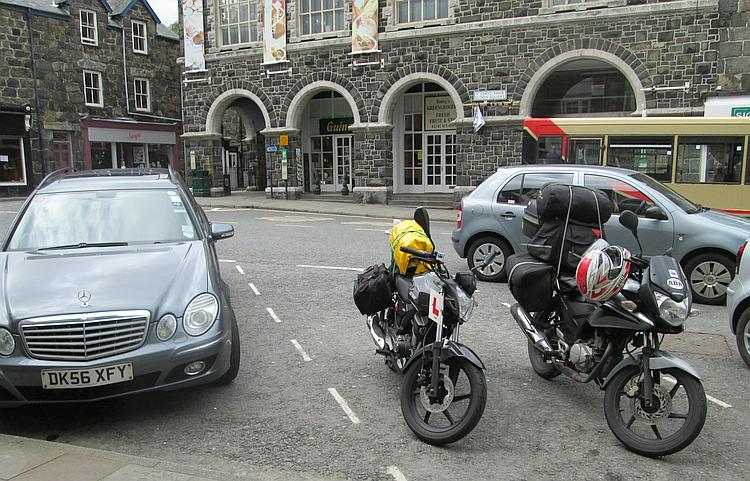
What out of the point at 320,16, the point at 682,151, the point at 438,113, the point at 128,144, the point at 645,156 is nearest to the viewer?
the point at 682,151

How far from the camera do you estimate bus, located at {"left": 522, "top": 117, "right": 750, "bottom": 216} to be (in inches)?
488

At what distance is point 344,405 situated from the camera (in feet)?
14.7

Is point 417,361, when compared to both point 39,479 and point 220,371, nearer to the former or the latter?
point 220,371

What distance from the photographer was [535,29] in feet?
67.0

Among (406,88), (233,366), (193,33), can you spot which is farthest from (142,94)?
(233,366)

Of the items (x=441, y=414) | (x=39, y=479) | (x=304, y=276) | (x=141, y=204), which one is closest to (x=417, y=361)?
(x=441, y=414)

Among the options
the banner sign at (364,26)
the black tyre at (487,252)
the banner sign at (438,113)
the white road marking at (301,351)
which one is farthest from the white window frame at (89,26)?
the white road marking at (301,351)

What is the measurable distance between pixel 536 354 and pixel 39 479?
12.1ft

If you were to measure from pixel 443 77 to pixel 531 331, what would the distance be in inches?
746

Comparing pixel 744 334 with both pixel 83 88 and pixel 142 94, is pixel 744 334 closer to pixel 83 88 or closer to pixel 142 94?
Result: pixel 83 88

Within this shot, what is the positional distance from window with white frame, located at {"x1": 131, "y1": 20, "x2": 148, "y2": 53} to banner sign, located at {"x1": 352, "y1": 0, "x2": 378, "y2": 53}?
1746 cm

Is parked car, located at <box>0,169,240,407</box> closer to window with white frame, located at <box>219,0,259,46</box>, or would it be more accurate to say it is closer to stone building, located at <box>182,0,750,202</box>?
stone building, located at <box>182,0,750,202</box>

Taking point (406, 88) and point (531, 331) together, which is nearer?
point (531, 331)

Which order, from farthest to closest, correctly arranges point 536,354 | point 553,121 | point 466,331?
point 553,121 → point 466,331 → point 536,354
